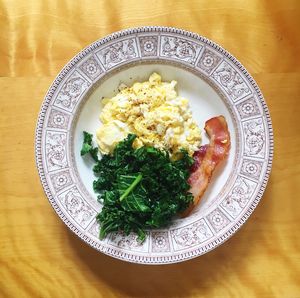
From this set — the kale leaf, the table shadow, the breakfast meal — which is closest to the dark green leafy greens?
the breakfast meal

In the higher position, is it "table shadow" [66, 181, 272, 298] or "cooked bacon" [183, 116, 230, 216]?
"cooked bacon" [183, 116, 230, 216]

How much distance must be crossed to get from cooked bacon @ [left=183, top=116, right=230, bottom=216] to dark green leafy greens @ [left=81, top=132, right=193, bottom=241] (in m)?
0.04

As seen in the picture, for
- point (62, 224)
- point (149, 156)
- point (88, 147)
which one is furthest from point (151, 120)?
point (62, 224)

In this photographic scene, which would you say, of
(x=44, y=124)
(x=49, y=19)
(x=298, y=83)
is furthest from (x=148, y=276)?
(x=49, y=19)

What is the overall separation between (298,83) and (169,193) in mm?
808

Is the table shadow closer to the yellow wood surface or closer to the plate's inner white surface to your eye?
the yellow wood surface

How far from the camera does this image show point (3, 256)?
242 centimetres

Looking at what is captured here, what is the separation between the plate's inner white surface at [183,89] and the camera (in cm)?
237

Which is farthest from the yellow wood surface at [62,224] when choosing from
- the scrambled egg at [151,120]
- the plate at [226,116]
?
the scrambled egg at [151,120]

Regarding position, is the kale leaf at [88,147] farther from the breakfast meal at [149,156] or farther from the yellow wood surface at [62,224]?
the yellow wood surface at [62,224]

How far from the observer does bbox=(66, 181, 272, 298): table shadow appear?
7.89 feet

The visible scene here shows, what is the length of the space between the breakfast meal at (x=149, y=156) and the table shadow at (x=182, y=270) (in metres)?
0.22

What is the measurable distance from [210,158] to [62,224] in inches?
29.5

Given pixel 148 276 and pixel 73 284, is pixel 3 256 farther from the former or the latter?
pixel 148 276
